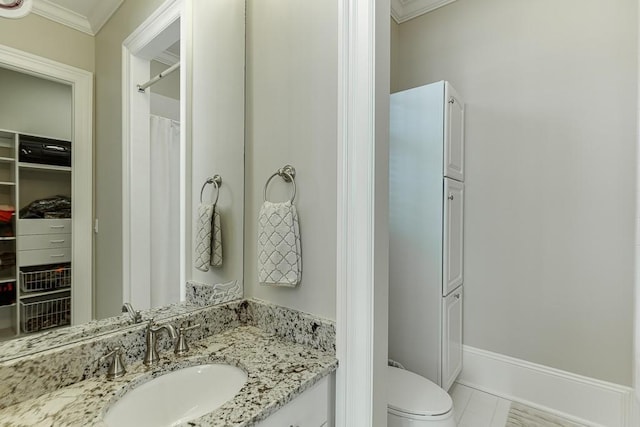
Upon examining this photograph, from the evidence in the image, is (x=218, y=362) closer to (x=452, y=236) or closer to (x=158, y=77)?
(x=158, y=77)

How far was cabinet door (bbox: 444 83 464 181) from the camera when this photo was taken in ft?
6.30

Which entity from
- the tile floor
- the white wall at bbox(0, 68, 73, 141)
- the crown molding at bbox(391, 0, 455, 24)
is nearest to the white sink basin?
the white wall at bbox(0, 68, 73, 141)

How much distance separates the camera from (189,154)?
4.00 ft

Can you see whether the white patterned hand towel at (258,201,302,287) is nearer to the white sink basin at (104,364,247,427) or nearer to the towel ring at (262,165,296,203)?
the towel ring at (262,165,296,203)

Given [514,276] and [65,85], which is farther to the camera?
[514,276]

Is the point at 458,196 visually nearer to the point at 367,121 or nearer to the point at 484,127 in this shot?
the point at 484,127

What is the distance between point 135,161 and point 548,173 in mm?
2225

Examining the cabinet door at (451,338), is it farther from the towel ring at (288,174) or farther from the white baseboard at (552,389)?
the towel ring at (288,174)

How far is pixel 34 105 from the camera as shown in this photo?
0.83 meters

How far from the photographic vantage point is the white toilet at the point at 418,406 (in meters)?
1.31

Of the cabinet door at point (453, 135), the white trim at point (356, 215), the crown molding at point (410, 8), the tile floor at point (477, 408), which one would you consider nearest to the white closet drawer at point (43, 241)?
the white trim at point (356, 215)

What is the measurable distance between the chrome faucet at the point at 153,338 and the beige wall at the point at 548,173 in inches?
78.2

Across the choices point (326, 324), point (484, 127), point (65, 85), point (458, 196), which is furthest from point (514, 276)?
point (65, 85)

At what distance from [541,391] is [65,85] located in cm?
278
